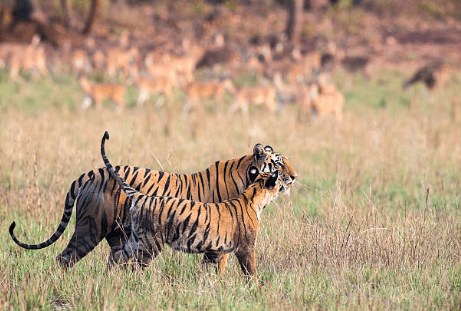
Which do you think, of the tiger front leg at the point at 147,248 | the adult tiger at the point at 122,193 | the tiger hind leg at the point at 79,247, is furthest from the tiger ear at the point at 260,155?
the tiger hind leg at the point at 79,247

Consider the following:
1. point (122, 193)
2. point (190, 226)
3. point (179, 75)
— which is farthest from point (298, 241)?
point (179, 75)

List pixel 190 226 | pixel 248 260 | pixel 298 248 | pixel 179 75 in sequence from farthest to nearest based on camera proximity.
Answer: pixel 179 75 → pixel 298 248 → pixel 248 260 → pixel 190 226

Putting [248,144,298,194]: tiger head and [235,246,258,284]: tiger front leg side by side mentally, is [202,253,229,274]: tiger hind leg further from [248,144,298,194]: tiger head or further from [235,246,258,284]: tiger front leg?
[248,144,298,194]: tiger head

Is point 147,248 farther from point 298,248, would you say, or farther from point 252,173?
point 298,248

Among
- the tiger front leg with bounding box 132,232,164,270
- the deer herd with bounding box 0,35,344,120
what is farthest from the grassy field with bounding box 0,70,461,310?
the deer herd with bounding box 0,35,344,120

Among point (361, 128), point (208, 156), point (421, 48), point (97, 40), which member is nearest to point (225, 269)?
point (208, 156)

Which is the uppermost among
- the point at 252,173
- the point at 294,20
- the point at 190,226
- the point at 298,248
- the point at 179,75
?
Result: the point at 294,20

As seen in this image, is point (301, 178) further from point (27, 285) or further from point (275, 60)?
point (275, 60)

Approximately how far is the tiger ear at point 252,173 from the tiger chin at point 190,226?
1.14 feet

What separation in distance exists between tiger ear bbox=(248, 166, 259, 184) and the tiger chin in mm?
347

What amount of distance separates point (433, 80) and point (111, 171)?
1645 centimetres

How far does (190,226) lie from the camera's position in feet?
14.9

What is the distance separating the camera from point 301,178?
8.94 meters

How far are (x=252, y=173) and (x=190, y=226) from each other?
0.83 m
